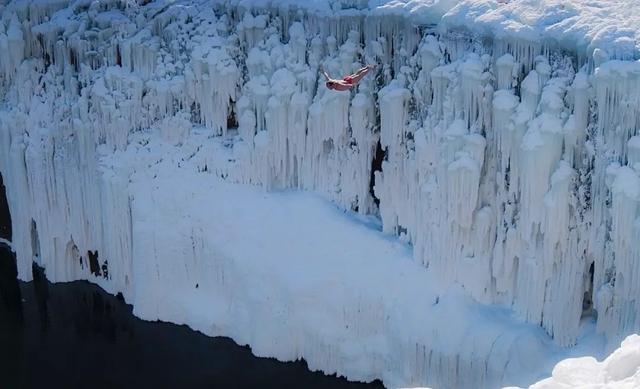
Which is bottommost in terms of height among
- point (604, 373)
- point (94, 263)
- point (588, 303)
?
point (94, 263)

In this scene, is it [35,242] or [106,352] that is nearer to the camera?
[106,352]

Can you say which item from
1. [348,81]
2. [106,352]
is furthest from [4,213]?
[348,81]

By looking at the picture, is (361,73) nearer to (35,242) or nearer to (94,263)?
(94,263)

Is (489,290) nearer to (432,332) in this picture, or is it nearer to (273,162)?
(432,332)

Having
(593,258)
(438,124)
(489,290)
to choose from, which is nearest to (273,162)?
(438,124)

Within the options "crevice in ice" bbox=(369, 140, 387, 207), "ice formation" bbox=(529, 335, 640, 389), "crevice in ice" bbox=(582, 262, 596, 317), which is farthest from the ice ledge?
"ice formation" bbox=(529, 335, 640, 389)

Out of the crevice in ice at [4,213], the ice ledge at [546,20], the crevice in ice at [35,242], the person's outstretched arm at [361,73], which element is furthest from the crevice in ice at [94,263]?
the ice ledge at [546,20]
